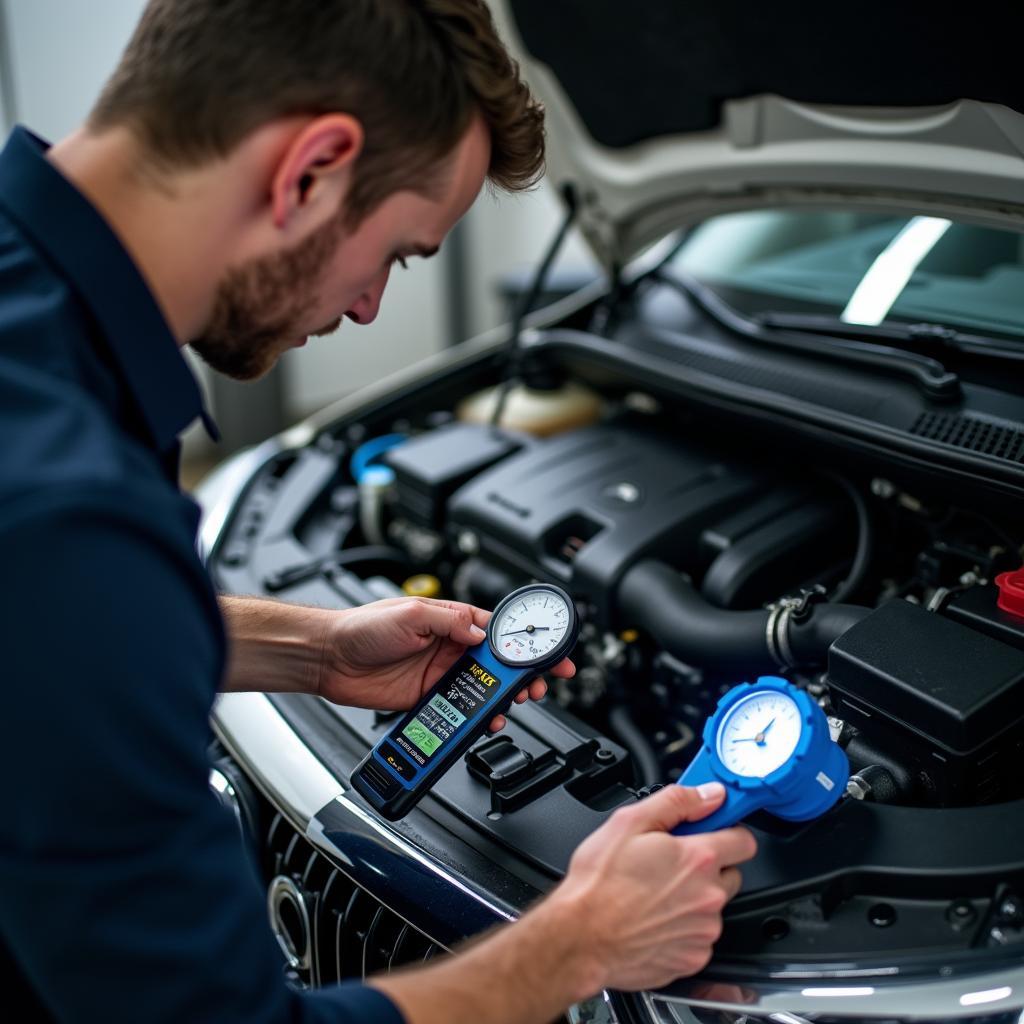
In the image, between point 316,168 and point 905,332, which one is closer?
point 316,168

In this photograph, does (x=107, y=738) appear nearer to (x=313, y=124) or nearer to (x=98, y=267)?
(x=98, y=267)

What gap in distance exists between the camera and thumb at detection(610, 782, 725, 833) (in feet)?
3.15

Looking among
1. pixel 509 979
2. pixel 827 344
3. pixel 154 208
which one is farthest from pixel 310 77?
pixel 827 344

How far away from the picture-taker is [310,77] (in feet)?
2.91

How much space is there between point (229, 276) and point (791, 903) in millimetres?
764

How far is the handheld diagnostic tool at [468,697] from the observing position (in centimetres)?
116

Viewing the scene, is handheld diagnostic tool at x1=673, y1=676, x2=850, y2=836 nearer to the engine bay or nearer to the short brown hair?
the engine bay

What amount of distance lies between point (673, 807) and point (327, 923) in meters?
0.54

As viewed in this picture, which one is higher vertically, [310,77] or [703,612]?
[310,77]

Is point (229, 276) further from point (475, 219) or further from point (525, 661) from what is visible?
Result: point (475, 219)

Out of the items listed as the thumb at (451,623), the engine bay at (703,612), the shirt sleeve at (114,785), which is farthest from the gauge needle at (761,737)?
the shirt sleeve at (114,785)

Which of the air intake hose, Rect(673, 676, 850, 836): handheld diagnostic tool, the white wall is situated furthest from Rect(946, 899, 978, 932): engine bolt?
the white wall

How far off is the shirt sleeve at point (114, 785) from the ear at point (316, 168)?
0.97 ft

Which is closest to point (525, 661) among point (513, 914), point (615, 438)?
point (513, 914)
